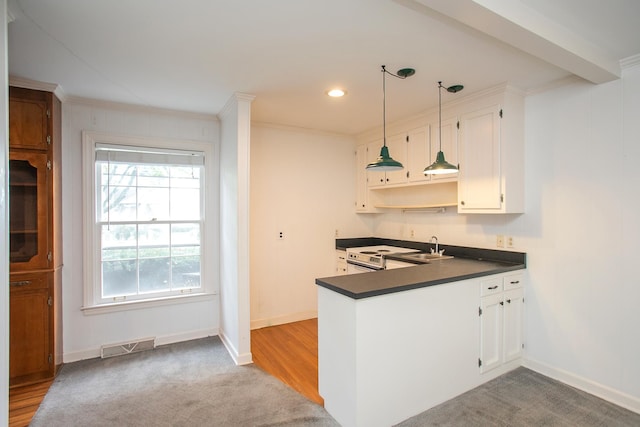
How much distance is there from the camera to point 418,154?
369 centimetres

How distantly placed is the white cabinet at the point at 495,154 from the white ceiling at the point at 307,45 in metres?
0.24

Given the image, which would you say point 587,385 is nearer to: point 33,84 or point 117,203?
point 117,203

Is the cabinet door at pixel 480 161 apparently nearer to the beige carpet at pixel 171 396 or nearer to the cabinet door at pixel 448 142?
the cabinet door at pixel 448 142

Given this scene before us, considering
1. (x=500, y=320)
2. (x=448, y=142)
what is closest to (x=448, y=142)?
(x=448, y=142)

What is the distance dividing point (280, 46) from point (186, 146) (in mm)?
1943

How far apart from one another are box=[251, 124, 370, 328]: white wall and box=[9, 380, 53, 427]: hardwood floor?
6.61 ft

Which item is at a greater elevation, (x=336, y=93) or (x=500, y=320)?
(x=336, y=93)

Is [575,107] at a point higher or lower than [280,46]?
lower

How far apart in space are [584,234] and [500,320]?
0.96 metres

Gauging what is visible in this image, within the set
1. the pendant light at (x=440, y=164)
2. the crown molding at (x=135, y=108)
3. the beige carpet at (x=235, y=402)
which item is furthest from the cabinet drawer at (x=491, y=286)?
the crown molding at (x=135, y=108)

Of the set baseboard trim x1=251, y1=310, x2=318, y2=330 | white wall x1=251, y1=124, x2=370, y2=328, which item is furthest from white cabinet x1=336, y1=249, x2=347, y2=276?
baseboard trim x1=251, y1=310, x2=318, y2=330

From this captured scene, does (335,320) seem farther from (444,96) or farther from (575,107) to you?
(575,107)

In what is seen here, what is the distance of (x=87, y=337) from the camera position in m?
3.23

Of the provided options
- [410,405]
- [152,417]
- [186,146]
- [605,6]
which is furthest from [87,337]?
[605,6]
